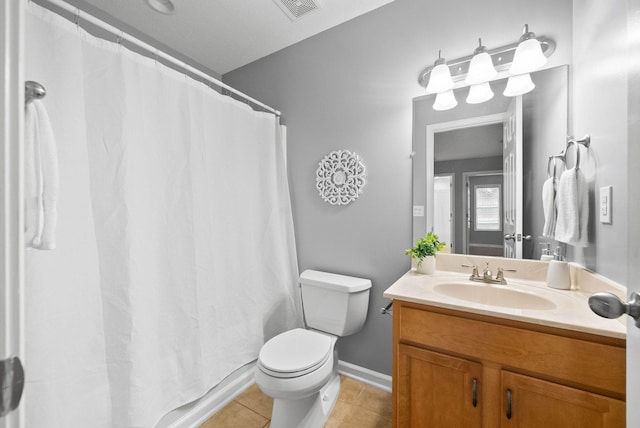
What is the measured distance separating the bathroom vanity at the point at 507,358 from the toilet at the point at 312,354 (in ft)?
1.34

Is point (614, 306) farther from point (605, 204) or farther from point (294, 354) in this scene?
point (294, 354)

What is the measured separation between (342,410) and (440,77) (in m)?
1.96

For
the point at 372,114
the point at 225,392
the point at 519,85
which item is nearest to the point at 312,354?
the point at 225,392

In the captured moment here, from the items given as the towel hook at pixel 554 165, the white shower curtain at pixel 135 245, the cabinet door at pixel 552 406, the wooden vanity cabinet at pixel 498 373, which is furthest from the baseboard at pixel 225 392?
the towel hook at pixel 554 165

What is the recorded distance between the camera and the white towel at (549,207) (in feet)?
4.05

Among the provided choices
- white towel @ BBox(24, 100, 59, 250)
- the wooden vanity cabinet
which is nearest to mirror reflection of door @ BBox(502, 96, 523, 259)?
the wooden vanity cabinet

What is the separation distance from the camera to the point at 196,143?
1.47m

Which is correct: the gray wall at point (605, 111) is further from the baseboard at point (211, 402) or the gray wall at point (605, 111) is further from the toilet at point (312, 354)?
the baseboard at point (211, 402)

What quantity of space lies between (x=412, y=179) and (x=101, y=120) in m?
1.57

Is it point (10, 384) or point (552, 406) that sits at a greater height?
point (10, 384)

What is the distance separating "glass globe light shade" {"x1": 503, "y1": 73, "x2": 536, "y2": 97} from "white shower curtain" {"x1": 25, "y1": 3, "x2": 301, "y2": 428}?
4.94 ft

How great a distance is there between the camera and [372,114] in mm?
1738

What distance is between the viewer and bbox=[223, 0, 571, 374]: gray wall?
149 centimetres

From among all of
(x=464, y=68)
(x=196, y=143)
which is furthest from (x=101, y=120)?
(x=464, y=68)
